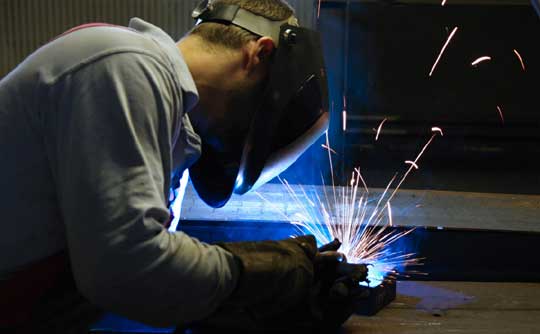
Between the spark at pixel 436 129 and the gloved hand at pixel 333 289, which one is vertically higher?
the gloved hand at pixel 333 289

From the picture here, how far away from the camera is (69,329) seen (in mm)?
1333

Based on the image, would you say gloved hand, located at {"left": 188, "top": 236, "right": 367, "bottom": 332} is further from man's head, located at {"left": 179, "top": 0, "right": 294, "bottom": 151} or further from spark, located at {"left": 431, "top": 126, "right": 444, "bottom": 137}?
spark, located at {"left": 431, "top": 126, "right": 444, "bottom": 137}

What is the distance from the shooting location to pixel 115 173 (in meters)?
1.00

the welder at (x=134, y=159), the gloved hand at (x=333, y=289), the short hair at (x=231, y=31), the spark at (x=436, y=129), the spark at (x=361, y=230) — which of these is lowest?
the spark at (x=436, y=129)

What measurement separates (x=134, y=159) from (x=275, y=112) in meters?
0.51

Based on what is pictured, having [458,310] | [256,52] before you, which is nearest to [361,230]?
[458,310]

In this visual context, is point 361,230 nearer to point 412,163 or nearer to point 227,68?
point 227,68

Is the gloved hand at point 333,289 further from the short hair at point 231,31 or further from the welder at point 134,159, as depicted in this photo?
the short hair at point 231,31

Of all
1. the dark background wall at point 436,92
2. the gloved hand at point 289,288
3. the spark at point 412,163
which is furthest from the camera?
the spark at point 412,163

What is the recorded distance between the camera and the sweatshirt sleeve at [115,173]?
39.3 inches

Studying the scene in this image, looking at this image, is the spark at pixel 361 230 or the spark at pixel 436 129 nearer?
the spark at pixel 361 230

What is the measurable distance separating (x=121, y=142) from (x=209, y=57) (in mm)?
417

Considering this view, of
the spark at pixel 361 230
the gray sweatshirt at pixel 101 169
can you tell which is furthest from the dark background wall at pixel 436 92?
the gray sweatshirt at pixel 101 169

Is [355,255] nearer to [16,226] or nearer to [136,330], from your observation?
[136,330]
